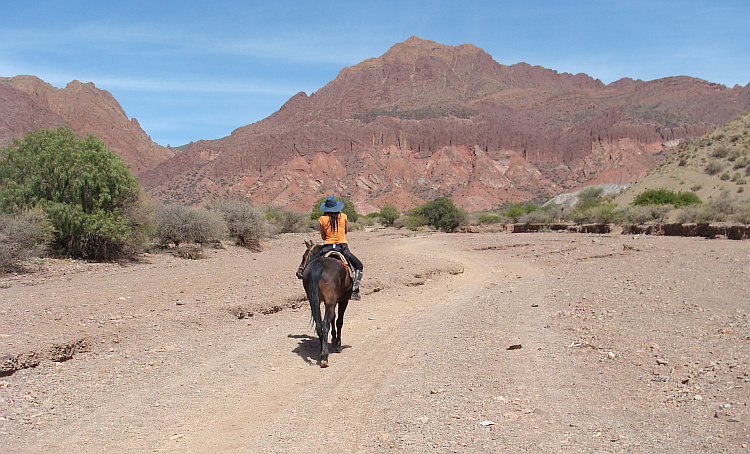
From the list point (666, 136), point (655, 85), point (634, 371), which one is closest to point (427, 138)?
point (666, 136)

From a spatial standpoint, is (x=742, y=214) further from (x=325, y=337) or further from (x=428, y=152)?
(x=428, y=152)

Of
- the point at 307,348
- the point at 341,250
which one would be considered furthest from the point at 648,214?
the point at 307,348

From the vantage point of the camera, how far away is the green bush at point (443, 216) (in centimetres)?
5884

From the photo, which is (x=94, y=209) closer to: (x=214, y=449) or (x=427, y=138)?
(x=214, y=449)

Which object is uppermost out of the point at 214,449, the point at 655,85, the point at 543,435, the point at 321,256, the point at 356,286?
the point at 655,85

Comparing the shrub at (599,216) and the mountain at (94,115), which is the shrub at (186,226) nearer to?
the shrub at (599,216)

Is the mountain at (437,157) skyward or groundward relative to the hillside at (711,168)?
skyward

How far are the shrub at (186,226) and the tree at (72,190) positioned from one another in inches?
158

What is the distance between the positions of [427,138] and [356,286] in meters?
136

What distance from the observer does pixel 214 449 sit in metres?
4.50

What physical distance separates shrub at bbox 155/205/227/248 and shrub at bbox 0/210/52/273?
6.82 metres

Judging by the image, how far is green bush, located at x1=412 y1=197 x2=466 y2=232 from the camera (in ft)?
193

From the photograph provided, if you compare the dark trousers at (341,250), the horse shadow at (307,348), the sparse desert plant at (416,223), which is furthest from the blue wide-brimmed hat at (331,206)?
the sparse desert plant at (416,223)

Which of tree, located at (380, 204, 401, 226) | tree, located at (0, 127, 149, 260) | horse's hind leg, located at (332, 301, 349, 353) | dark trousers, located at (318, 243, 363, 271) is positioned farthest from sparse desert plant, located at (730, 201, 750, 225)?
tree, located at (380, 204, 401, 226)
